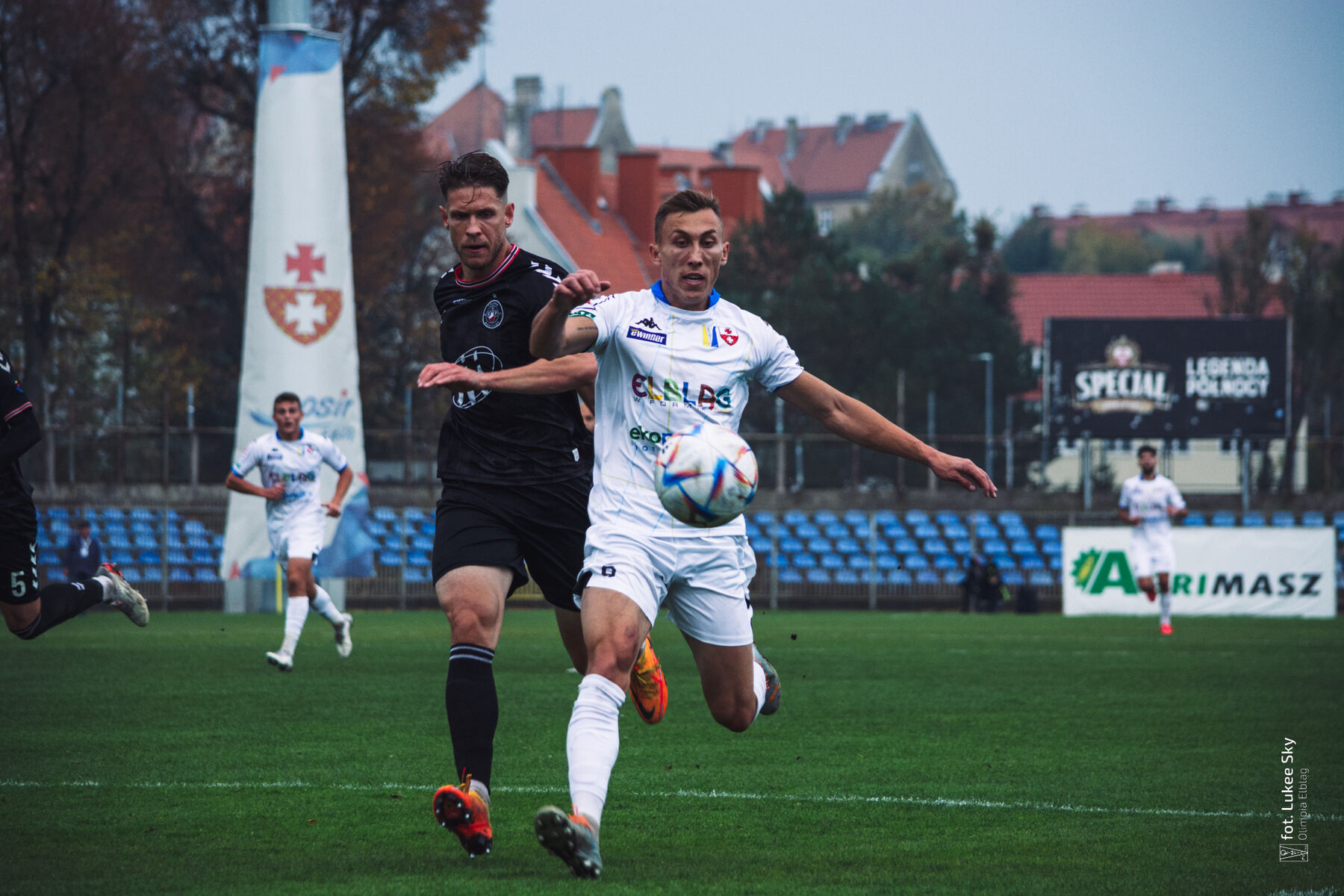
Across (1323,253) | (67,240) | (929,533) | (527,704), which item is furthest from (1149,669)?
(1323,253)

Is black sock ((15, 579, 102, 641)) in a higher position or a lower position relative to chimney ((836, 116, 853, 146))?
lower

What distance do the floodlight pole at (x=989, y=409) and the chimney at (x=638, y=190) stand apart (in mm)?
12997

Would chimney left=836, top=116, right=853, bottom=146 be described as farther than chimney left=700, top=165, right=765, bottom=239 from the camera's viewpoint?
Yes

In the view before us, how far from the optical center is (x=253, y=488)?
13211 mm

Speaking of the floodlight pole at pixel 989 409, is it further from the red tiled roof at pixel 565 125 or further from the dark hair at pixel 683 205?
the red tiled roof at pixel 565 125

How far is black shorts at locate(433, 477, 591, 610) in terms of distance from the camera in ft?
20.3

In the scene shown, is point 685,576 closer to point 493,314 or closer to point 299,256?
point 493,314

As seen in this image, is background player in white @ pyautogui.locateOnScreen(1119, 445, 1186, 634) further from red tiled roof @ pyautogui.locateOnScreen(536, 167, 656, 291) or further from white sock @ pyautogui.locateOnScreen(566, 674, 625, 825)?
red tiled roof @ pyautogui.locateOnScreen(536, 167, 656, 291)

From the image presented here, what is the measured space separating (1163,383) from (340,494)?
75.4 ft

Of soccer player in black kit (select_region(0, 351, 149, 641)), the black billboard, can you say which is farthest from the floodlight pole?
soccer player in black kit (select_region(0, 351, 149, 641))

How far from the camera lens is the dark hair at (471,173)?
6312 mm

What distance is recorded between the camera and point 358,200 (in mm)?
35188

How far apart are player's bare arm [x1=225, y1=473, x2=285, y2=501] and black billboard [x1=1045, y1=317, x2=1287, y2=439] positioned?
21.4 metres

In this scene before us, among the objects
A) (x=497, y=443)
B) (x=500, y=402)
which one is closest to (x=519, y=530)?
(x=497, y=443)
